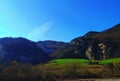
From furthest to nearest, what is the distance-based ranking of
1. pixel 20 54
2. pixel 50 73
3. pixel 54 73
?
pixel 20 54, pixel 54 73, pixel 50 73

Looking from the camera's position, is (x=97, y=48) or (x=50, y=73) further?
(x=97, y=48)

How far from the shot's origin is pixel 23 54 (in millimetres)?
191125

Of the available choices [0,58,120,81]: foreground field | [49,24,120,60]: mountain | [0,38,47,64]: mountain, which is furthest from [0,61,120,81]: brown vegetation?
[0,38,47,64]: mountain

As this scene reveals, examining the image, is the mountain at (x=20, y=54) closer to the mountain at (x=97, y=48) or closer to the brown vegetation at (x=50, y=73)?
the mountain at (x=97, y=48)

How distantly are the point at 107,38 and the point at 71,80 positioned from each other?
3503 inches

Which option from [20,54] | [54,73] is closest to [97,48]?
[20,54]

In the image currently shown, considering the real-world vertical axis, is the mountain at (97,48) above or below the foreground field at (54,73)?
above

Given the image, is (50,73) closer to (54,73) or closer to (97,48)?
(54,73)

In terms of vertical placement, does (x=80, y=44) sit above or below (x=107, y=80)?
above

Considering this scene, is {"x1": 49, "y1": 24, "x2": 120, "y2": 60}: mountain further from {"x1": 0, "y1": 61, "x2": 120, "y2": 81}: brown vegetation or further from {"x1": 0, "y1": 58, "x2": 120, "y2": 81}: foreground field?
{"x1": 0, "y1": 58, "x2": 120, "y2": 81}: foreground field

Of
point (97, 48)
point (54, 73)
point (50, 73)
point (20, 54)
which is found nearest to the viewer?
point (50, 73)

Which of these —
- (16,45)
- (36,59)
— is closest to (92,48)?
(36,59)

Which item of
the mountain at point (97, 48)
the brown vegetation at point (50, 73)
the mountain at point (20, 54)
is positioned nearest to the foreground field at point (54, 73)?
the brown vegetation at point (50, 73)

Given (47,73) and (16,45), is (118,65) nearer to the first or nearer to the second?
(47,73)
